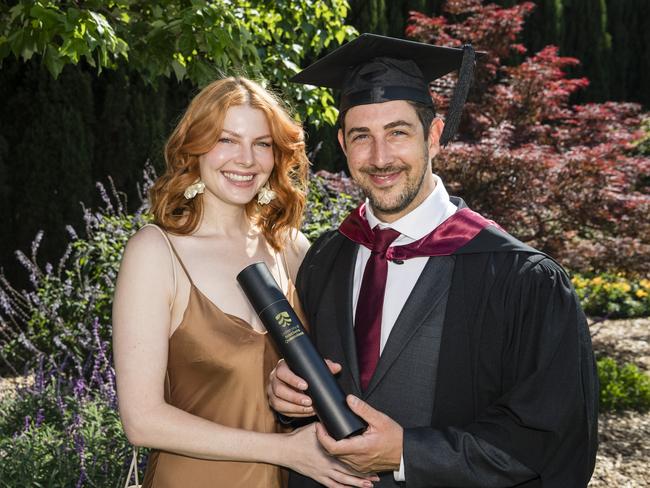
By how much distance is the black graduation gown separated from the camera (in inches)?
72.7

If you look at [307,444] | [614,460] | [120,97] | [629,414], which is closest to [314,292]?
[307,444]

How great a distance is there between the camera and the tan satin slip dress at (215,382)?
2.18 meters

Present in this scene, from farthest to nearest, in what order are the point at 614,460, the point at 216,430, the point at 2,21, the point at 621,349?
the point at 621,349, the point at 614,460, the point at 2,21, the point at 216,430

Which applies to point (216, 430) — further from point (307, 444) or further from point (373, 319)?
point (373, 319)

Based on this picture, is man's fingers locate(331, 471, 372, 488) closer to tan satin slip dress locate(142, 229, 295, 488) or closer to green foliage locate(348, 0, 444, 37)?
tan satin slip dress locate(142, 229, 295, 488)

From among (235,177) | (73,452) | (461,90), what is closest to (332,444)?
(235,177)

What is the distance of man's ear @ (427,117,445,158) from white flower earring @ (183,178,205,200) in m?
0.77

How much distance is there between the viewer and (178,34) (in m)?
4.36

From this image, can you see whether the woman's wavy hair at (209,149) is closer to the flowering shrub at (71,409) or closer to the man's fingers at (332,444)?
the man's fingers at (332,444)

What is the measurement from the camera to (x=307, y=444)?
77.1 inches

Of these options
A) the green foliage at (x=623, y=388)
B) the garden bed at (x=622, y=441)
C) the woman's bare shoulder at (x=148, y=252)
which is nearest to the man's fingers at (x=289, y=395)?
→ the woman's bare shoulder at (x=148, y=252)

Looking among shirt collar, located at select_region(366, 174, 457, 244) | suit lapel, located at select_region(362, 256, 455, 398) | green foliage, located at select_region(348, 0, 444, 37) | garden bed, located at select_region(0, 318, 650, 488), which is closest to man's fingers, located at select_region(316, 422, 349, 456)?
suit lapel, located at select_region(362, 256, 455, 398)

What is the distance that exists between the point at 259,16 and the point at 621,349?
15.8ft

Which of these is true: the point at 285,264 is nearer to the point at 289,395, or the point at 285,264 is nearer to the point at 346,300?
the point at 346,300
